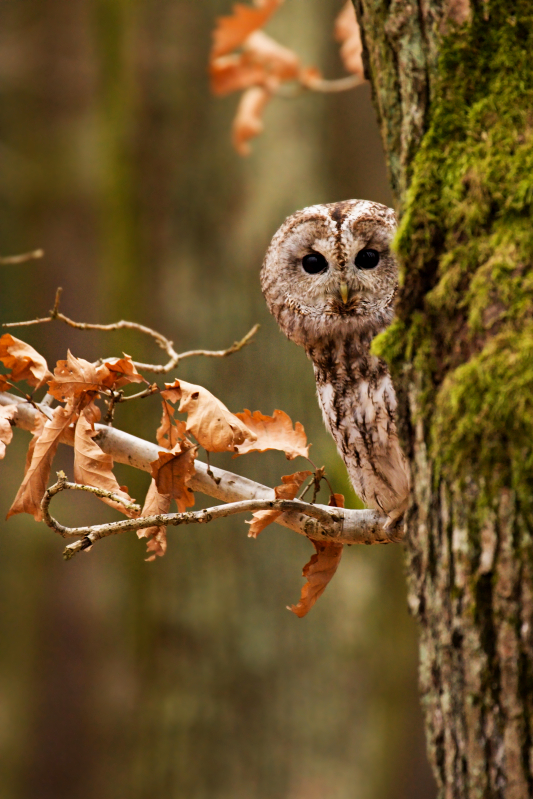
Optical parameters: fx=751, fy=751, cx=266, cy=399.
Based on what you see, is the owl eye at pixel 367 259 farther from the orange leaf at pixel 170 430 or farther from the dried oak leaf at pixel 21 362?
the dried oak leaf at pixel 21 362

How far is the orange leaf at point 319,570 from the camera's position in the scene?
1.65 metres

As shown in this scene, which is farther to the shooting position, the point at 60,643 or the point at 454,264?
the point at 60,643

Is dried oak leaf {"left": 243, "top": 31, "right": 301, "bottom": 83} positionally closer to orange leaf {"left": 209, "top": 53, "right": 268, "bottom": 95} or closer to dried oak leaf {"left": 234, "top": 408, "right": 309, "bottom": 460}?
orange leaf {"left": 209, "top": 53, "right": 268, "bottom": 95}

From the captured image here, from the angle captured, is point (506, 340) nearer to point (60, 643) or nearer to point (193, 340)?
point (193, 340)

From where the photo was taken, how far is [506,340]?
0.97m

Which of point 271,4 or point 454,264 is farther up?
point 271,4

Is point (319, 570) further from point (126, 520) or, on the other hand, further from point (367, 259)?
point (367, 259)

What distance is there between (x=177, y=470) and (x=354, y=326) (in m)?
0.93

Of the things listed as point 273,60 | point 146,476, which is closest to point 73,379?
point 273,60

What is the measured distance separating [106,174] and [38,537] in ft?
8.13

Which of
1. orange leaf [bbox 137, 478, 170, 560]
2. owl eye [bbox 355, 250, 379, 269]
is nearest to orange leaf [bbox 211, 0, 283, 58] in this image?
owl eye [bbox 355, 250, 379, 269]

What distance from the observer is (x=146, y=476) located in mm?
4777

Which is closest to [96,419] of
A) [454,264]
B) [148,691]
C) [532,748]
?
[454,264]

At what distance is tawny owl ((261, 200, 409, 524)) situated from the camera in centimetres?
216
